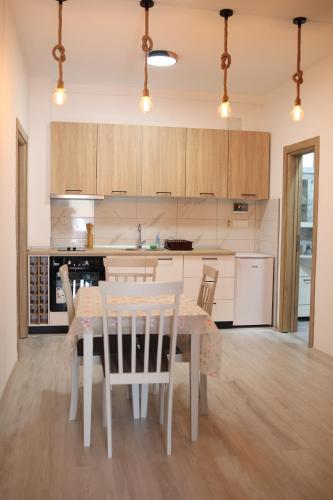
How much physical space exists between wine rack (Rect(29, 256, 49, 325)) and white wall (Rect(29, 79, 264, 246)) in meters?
0.39

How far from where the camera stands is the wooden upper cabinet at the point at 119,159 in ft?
17.0

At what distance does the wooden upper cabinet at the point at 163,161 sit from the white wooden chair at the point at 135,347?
2870 mm

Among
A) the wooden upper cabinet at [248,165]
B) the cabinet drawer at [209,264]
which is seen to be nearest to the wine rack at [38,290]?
the cabinet drawer at [209,264]

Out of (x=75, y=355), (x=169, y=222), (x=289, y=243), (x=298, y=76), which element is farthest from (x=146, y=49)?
(x=289, y=243)

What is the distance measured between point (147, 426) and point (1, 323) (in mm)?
1196

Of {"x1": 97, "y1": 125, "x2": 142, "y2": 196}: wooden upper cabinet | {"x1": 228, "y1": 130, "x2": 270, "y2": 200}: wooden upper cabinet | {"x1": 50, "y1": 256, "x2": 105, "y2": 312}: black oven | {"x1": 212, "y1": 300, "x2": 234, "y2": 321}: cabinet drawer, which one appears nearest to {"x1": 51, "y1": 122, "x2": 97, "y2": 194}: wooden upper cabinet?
{"x1": 97, "y1": 125, "x2": 142, "y2": 196}: wooden upper cabinet

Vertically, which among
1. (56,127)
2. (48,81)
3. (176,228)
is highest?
(48,81)

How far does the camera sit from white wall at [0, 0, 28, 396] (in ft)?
10.5

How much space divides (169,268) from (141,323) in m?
2.61

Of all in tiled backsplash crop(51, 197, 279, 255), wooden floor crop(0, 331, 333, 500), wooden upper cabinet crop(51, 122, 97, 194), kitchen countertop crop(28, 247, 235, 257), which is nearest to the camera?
wooden floor crop(0, 331, 333, 500)

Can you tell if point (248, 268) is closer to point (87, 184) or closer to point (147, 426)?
point (87, 184)

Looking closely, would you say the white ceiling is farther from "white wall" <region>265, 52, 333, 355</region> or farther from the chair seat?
the chair seat

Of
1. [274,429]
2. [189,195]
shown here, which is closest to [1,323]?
[274,429]

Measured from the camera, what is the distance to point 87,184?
5160mm
